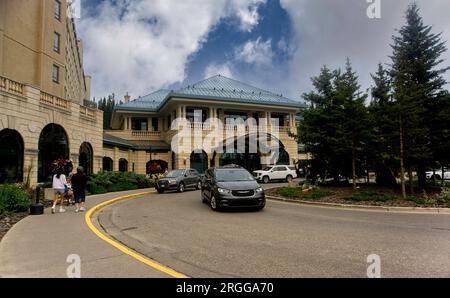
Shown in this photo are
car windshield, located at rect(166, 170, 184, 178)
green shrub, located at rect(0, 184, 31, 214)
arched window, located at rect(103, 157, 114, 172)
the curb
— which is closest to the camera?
green shrub, located at rect(0, 184, 31, 214)

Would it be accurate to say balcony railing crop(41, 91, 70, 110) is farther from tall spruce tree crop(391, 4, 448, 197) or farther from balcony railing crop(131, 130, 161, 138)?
tall spruce tree crop(391, 4, 448, 197)

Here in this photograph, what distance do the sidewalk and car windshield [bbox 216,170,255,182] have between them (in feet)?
19.0

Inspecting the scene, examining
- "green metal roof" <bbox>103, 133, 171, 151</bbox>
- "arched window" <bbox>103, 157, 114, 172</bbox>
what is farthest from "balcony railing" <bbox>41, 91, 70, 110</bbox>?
"green metal roof" <bbox>103, 133, 171, 151</bbox>

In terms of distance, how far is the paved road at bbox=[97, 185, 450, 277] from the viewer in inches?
195

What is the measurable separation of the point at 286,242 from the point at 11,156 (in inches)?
666

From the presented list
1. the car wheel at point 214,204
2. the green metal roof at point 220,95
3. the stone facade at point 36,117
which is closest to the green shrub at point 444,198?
the car wheel at point 214,204

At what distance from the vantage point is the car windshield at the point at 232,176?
12797mm

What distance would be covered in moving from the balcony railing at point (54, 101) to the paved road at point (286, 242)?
11879 millimetres

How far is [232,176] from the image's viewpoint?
13.1 m

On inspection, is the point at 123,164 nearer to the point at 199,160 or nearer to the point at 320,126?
the point at 199,160

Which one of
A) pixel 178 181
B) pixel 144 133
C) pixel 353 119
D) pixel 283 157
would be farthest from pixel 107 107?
pixel 353 119
